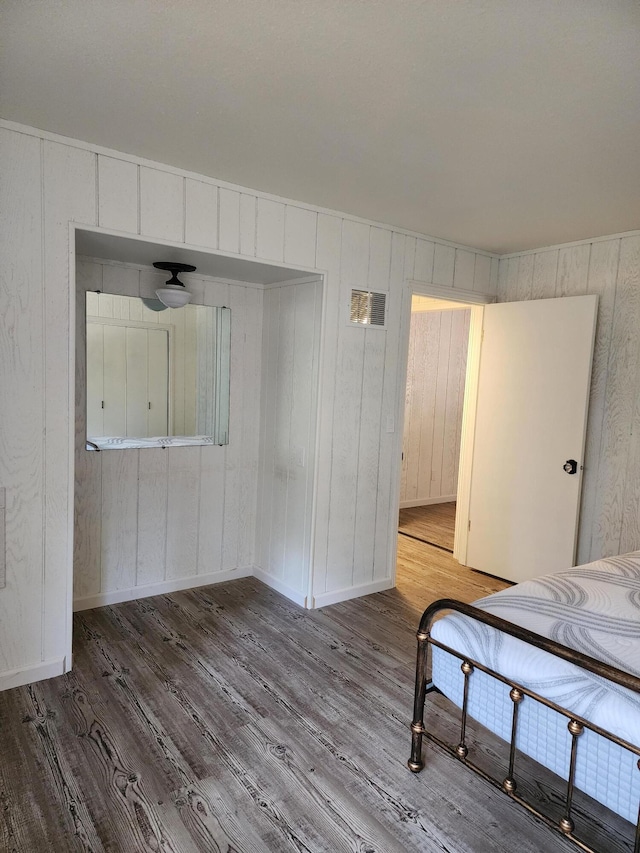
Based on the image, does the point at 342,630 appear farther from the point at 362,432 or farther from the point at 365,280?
the point at 365,280

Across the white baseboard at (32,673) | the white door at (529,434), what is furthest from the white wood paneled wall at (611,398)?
the white baseboard at (32,673)

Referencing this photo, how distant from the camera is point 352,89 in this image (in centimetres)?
195

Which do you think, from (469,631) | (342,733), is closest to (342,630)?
(342,733)

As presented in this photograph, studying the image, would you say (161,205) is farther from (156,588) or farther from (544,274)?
(544,274)

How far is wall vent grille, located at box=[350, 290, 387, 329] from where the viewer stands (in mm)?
3623

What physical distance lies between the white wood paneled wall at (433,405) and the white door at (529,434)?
2237mm

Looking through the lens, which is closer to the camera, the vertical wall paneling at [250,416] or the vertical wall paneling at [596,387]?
the vertical wall paneling at [596,387]

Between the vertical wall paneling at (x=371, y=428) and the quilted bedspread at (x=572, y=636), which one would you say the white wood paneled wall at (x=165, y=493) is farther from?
the quilted bedspread at (x=572, y=636)

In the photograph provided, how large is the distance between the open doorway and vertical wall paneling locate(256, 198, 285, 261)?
3.45 metres

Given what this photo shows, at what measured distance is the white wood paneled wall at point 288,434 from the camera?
3594 millimetres

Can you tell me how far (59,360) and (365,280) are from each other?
1.95m

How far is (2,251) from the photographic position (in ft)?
7.93

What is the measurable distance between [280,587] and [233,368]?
1577 mm

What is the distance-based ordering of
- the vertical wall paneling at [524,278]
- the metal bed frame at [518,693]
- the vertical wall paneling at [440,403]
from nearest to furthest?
the metal bed frame at [518,693] → the vertical wall paneling at [524,278] → the vertical wall paneling at [440,403]
